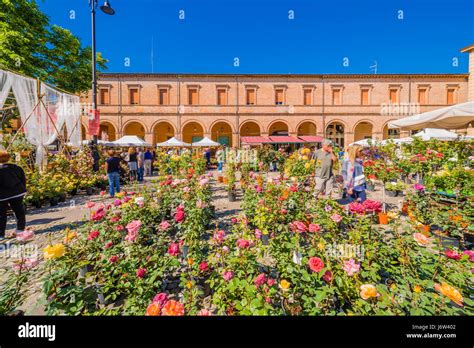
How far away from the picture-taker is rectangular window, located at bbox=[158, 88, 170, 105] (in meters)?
22.0

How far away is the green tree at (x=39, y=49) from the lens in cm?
1004

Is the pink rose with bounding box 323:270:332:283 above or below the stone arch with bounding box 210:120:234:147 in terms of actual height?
below

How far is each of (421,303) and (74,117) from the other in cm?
1220

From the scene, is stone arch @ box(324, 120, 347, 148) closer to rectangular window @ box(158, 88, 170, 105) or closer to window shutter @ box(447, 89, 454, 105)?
window shutter @ box(447, 89, 454, 105)

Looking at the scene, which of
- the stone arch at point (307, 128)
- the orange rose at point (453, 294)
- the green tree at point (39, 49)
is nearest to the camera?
the orange rose at point (453, 294)

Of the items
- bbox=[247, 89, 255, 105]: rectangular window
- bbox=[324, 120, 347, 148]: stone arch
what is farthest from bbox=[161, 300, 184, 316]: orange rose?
bbox=[324, 120, 347, 148]: stone arch

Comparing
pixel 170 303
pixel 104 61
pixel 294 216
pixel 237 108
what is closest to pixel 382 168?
pixel 294 216

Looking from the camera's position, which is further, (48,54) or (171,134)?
(171,134)

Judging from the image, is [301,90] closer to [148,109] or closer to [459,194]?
[148,109]

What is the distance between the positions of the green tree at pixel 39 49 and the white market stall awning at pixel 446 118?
14590mm

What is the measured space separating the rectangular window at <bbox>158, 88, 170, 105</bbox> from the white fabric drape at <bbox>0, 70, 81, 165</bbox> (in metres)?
13.5

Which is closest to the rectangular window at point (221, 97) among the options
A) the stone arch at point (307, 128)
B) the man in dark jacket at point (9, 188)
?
the stone arch at point (307, 128)

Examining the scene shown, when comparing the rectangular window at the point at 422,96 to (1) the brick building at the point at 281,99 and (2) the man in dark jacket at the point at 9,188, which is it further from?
(2) the man in dark jacket at the point at 9,188

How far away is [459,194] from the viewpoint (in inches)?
132
